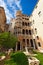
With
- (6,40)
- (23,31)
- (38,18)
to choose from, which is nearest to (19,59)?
(6,40)

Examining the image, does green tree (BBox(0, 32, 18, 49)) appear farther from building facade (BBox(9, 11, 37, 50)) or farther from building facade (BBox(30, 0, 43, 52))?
building facade (BBox(30, 0, 43, 52))

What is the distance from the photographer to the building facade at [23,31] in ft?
194

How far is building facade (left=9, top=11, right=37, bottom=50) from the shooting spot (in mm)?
59016

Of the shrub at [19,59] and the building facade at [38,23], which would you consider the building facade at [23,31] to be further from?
the shrub at [19,59]

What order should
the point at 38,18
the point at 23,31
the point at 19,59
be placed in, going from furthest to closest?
1. the point at 23,31
2. the point at 38,18
3. the point at 19,59

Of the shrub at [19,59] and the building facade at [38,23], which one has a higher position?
the building facade at [38,23]

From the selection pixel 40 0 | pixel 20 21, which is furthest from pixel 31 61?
pixel 40 0

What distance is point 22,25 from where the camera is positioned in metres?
65.6

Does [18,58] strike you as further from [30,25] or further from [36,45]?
[30,25]

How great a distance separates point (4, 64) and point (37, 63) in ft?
21.9

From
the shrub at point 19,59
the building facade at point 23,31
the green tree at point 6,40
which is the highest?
the building facade at point 23,31

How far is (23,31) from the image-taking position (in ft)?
210

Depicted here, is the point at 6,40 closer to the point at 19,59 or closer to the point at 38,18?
the point at 19,59

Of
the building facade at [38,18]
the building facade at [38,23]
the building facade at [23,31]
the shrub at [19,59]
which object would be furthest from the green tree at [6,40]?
the shrub at [19,59]
